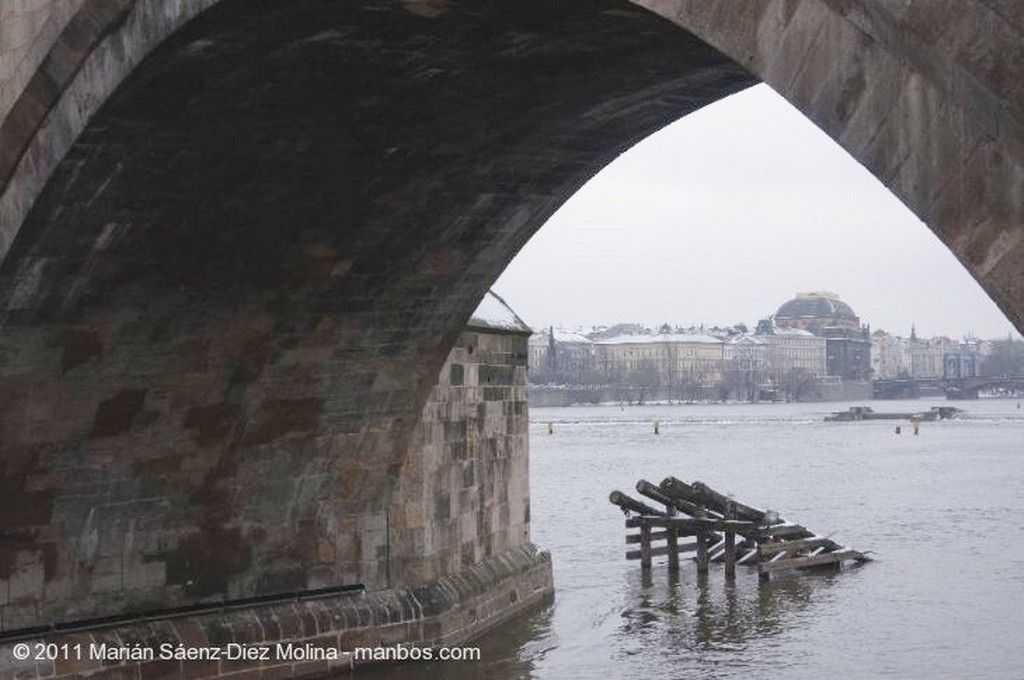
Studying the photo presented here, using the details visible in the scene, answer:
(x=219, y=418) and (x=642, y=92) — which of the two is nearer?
(x=642, y=92)

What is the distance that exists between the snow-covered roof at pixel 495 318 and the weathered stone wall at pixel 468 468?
11cm

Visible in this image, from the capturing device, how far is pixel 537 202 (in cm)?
1401

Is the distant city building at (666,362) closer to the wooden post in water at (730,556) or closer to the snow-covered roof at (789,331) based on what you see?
the snow-covered roof at (789,331)

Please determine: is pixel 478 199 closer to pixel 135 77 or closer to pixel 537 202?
pixel 537 202

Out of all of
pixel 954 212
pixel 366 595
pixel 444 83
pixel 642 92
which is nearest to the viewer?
pixel 954 212

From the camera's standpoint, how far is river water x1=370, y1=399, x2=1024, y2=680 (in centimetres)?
1590

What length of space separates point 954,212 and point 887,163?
306mm

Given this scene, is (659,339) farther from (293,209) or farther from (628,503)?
(293,209)

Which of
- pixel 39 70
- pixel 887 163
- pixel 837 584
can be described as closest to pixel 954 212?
pixel 887 163

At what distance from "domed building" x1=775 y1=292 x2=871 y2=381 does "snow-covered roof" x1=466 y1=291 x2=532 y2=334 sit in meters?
154

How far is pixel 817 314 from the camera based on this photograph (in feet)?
600

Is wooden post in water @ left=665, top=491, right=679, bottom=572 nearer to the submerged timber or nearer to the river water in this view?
the river water

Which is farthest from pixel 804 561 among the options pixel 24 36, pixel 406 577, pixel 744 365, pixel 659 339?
pixel 744 365

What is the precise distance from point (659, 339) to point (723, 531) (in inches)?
5861
